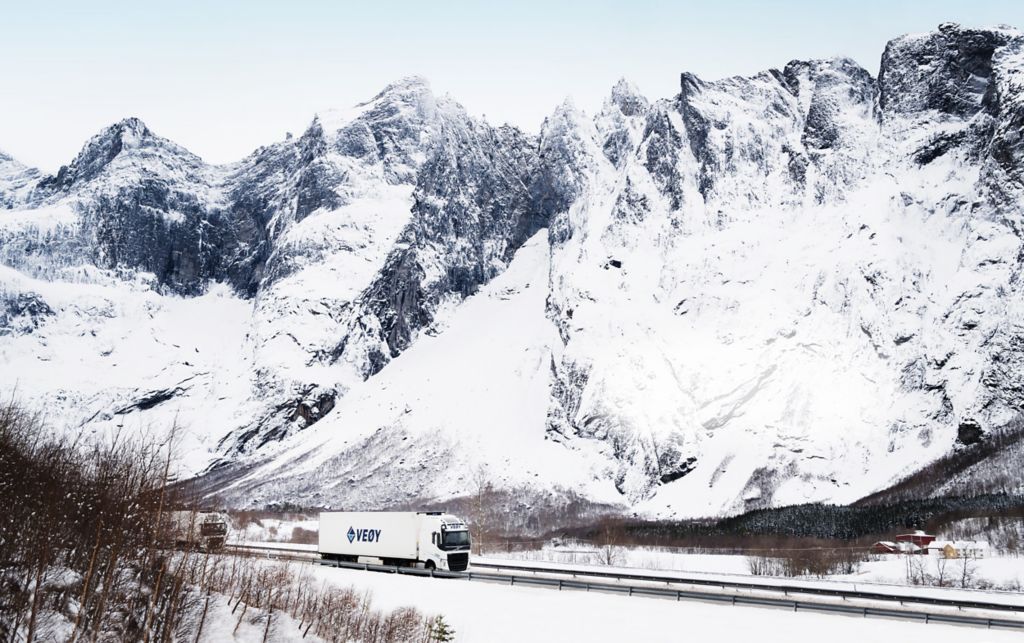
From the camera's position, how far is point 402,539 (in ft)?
204

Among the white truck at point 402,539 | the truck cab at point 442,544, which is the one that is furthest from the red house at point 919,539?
the white truck at point 402,539

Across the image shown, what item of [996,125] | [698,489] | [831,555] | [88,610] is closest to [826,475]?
[698,489]

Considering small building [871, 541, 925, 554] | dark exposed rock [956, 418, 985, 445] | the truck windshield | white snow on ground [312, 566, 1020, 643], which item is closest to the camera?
white snow on ground [312, 566, 1020, 643]

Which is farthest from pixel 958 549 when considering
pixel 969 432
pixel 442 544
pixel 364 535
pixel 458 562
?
pixel 364 535

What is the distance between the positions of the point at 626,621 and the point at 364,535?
31.5 meters

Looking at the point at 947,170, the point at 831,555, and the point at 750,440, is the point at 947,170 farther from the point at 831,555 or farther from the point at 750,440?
the point at 831,555

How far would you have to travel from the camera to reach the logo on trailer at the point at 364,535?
65000mm

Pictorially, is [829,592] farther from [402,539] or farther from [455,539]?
[402,539]

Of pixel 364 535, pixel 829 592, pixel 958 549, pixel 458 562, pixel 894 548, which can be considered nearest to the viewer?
pixel 829 592

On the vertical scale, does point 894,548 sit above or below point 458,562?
above

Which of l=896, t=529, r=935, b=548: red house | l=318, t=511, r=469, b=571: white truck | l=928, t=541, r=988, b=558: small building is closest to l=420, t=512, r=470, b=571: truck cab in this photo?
l=318, t=511, r=469, b=571: white truck

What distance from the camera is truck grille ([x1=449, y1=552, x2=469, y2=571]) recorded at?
195 ft

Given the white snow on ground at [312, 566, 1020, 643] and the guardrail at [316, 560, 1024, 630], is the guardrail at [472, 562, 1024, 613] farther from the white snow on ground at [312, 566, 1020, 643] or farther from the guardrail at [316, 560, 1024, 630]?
the white snow on ground at [312, 566, 1020, 643]

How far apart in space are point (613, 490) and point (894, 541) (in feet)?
280
